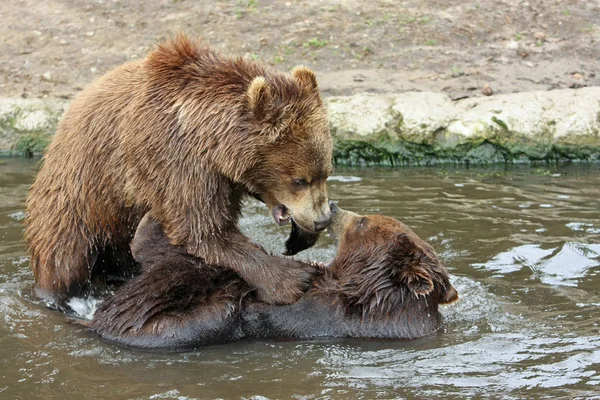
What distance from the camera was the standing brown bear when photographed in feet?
20.5

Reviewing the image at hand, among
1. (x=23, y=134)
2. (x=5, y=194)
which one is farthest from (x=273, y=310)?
(x=23, y=134)

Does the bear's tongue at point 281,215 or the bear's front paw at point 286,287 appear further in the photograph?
the bear's tongue at point 281,215

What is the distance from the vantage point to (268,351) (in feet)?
20.4

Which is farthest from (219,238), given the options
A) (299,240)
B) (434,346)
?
(434,346)

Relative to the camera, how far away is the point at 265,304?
21.1ft

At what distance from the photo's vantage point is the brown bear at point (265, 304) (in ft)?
20.6

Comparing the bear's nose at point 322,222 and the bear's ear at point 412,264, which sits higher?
the bear's nose at point 322,222

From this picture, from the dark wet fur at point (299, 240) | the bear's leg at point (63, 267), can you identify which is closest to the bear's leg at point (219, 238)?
the dark wet fur at point (299, 240)

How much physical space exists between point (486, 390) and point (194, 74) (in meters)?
3.07

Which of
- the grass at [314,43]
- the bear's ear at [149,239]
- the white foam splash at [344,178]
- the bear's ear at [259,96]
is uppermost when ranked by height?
the grass at [314,43]

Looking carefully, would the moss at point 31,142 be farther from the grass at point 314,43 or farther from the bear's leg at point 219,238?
the bear's leg at point 219,238

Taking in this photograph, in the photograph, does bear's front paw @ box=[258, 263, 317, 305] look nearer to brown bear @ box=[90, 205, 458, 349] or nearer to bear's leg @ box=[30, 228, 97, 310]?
brown bear @ box=[90, 205, 458, 349]

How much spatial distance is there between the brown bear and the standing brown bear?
14 centimetres

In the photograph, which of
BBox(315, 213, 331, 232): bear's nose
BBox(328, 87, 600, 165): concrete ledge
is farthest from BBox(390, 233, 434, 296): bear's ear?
BBox(328, 87, 600, 165): concrete ledge
